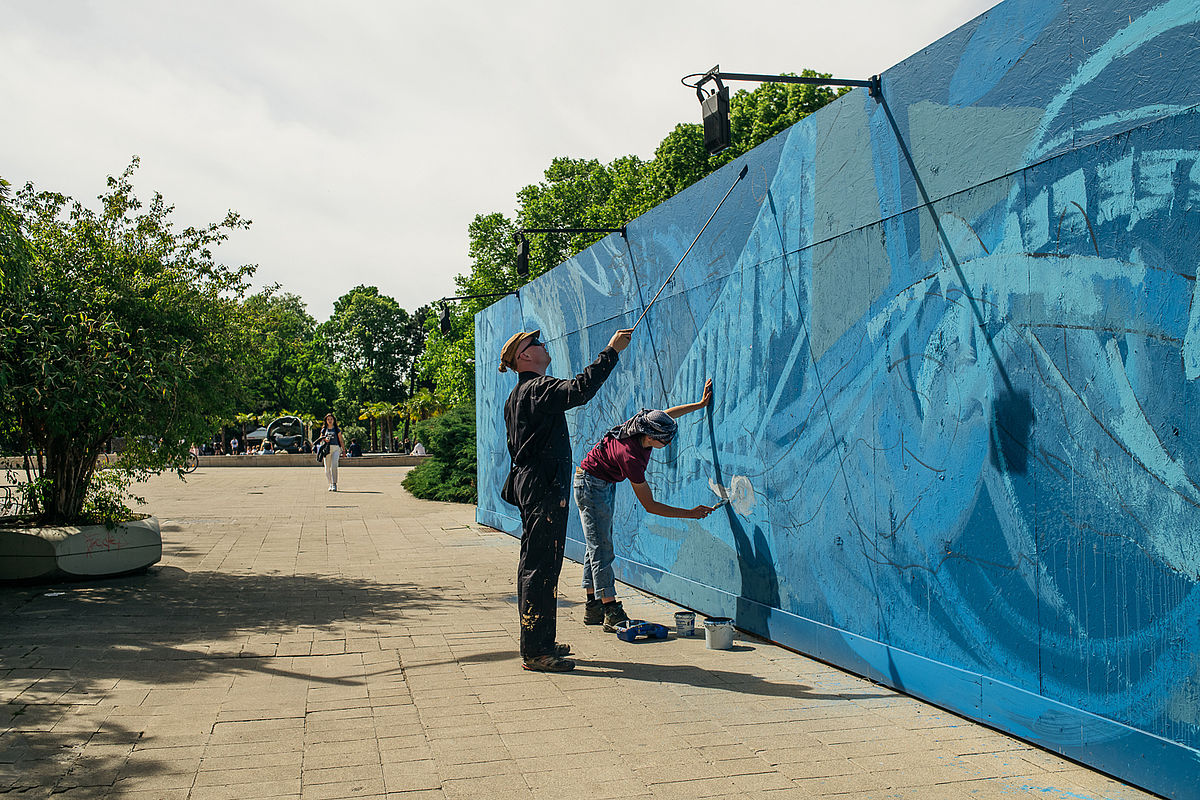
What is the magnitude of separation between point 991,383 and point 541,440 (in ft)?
8.44

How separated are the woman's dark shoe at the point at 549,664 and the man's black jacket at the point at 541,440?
89cm

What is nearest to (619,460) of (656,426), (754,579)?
(656,426)

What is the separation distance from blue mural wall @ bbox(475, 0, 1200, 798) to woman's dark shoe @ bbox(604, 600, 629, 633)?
2.56 ft

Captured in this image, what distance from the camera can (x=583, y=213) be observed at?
129 feet

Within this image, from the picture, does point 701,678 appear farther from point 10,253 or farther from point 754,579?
point 10,253

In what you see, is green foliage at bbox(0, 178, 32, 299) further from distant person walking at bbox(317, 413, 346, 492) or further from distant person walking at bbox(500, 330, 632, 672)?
distant person walking at bbox(317, 413, 346, 492)

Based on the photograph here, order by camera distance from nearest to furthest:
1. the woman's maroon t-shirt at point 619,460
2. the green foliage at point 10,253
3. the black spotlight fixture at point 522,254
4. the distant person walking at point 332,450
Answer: the woman's maroon t-shirt at point 619,460 → the green foliage at point 10,253 → the black spotlight fixture at point 522,254 → the distant person walking at point 332,450

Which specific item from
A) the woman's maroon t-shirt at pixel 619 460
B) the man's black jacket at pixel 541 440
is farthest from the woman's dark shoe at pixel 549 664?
the woman's maroon t-shirt at pixel 619 460

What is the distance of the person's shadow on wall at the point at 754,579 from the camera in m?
6.21

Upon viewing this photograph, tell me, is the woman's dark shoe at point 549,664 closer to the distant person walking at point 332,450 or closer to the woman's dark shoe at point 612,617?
the woman's dark shoe at point 612,617

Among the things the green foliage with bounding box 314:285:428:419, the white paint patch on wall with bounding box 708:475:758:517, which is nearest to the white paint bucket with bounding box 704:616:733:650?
the white paint patch on wall with bounding box 708:475:758:517

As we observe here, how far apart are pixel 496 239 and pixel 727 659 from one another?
35148 mm

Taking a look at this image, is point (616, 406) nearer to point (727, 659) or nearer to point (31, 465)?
A: point (727, 659)

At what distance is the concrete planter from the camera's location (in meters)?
8.09
